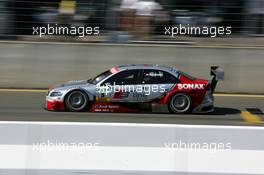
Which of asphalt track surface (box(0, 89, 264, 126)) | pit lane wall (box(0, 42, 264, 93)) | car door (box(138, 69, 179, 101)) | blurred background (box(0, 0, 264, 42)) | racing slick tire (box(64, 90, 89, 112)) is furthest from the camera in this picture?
pit lane wall (box(0, 42, 264, 93))

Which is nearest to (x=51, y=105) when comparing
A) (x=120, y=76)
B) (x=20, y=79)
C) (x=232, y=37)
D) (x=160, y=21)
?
(x=120, y=76)

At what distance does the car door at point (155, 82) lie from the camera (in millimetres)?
13438

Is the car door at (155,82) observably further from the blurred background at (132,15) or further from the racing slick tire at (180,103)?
the blurred background at (132,15)

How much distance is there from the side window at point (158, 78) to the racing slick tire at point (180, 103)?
1.07 ft

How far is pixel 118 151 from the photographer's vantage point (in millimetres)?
7688

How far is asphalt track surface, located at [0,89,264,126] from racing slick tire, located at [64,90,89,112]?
0.49 ft

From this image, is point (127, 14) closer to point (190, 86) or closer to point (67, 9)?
point (67, 9)

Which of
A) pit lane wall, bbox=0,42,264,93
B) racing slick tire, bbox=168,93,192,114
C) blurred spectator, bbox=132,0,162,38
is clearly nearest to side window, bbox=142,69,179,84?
racing slick tire, bbox=168,93,192,114

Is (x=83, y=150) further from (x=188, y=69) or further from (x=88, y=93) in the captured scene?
(x=188, y=69)

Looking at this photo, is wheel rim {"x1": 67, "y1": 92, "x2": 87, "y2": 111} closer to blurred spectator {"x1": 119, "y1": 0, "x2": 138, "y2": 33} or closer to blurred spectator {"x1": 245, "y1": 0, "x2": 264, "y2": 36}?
blurred spectator {"x1": 119, "y1": 0, "x2": 138, "y2": 33}

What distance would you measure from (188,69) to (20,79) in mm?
4388

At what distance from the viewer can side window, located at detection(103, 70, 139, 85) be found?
1352cm

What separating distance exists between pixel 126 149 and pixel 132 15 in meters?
9.41

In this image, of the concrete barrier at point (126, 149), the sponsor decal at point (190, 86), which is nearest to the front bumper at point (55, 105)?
the sponsor decal at point (190, 86)
